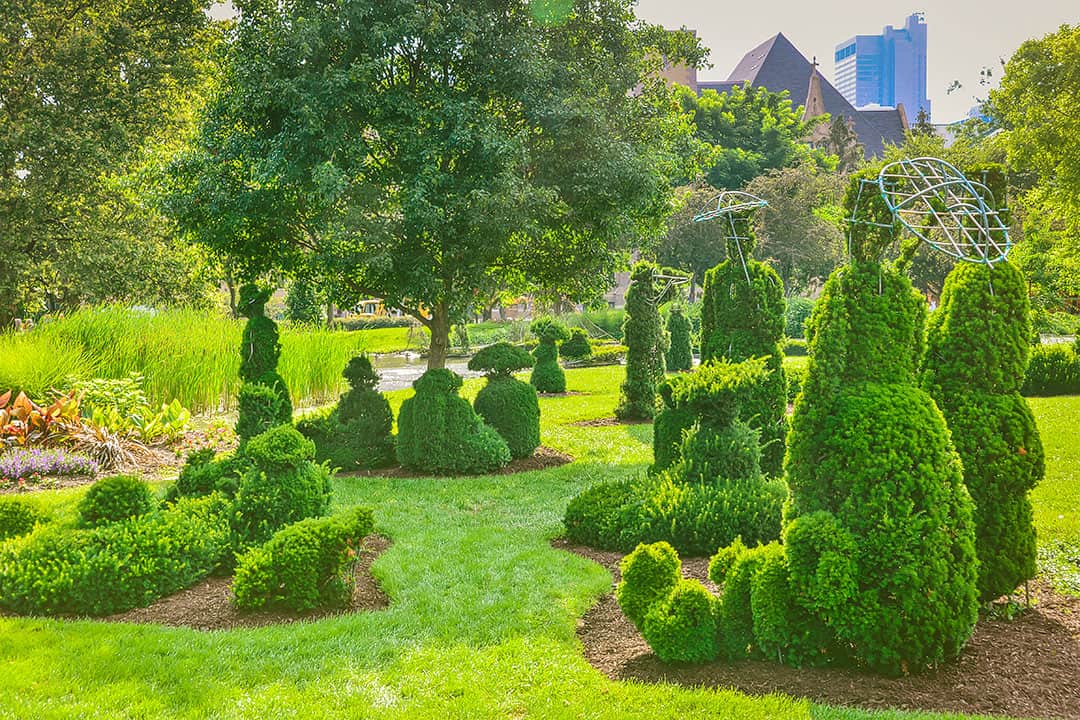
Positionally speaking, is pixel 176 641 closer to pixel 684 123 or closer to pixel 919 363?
pixel 919 363

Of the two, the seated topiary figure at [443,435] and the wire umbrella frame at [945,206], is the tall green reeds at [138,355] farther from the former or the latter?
the wire umbrella frame at [945,206]

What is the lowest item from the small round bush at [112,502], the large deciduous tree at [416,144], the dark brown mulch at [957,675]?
the dark brown mulch at [957,675]

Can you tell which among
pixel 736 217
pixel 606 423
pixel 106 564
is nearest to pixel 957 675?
pixel 106 564

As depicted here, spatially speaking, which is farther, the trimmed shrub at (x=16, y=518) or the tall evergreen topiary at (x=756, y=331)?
the tall evergreen topiary at (x=756, y=331)

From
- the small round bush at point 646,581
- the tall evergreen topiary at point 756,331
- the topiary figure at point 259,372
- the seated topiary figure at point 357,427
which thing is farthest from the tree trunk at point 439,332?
the small round bush at point 646,581

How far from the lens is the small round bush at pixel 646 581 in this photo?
173 inches

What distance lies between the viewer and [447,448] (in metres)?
10.1

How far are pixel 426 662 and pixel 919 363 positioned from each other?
345cm

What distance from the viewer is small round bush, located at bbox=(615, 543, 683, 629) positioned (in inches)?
173

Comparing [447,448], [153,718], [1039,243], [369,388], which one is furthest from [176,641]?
[1039,243]

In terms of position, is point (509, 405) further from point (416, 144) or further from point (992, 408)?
point (992, 408)

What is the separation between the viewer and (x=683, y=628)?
4191 mm

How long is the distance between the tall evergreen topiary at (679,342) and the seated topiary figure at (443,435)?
13.7m

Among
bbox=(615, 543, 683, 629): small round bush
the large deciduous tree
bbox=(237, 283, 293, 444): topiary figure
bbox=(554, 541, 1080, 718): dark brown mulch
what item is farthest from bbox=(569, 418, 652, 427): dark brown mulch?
bbox=(615, 543, 683, 629): small round bush
